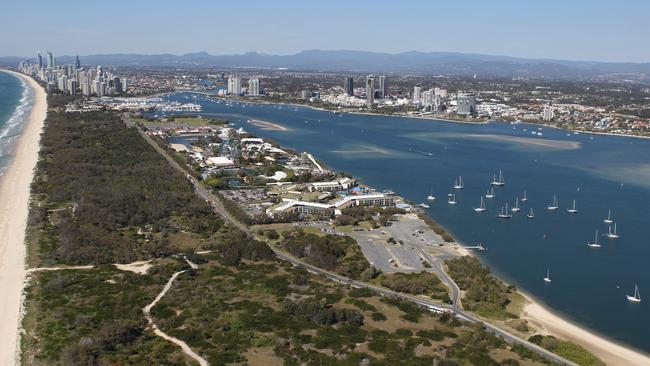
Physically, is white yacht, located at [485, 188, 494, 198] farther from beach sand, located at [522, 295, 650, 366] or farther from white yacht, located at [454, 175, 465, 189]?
beach sand, located at [522, 295, 650, 366]

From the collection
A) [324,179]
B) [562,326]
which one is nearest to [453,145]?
[324,179]

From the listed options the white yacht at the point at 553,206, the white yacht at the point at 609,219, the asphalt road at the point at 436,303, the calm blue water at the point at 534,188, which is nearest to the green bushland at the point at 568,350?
the asphalt road at the point at 436,303

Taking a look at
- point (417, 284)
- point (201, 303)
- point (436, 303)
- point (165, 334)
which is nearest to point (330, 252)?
point (417, 284)

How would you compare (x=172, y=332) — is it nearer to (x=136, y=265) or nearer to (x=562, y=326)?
(x=136, y=265)

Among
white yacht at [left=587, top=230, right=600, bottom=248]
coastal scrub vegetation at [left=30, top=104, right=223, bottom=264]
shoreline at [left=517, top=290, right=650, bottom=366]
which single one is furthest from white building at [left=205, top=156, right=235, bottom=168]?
shoreline at [left=517, top=290, right=650, bottom=366]

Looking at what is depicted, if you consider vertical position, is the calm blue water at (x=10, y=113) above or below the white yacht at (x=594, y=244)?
A: above

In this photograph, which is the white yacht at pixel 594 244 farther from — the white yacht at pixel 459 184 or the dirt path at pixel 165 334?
the dirt path at pixel 165 334
